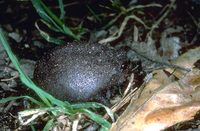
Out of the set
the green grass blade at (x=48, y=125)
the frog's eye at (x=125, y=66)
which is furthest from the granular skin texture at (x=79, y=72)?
the green grass blade at (x=48, y=125)

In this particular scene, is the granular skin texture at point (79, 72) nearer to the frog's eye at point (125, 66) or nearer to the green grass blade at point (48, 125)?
the frog's eye at point (125, 66)

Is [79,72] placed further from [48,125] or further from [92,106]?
[48,125]

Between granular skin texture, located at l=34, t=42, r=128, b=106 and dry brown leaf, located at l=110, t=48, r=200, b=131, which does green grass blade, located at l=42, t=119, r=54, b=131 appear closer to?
granular skin texture, located at l=34, t=42, r=128, b=106

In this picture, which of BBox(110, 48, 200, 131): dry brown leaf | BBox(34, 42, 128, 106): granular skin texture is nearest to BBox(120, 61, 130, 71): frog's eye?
BBox(34, 42, 128, 106): granular skin texture

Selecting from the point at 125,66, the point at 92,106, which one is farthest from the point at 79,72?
the point at 125,66

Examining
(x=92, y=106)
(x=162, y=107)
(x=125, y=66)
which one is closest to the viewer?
(x=162, y=107)

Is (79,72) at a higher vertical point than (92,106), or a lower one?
higher

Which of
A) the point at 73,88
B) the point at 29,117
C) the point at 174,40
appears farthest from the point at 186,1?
the point at 29,117

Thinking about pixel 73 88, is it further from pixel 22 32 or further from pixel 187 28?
pixel 187 28
